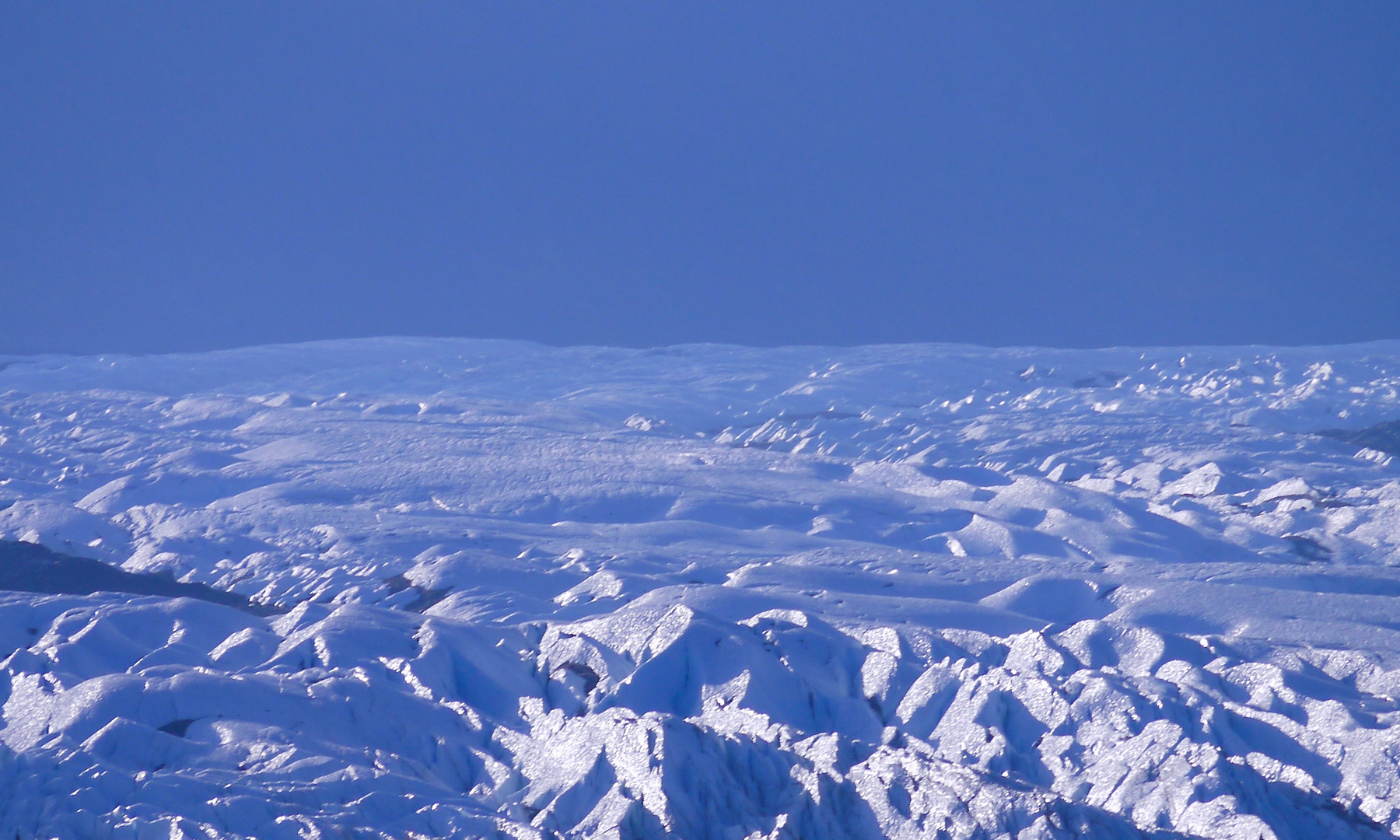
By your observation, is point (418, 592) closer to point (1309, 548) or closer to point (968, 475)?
point (968, 475)

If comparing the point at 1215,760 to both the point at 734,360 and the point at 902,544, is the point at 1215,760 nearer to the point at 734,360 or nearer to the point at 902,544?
the point at 902,544

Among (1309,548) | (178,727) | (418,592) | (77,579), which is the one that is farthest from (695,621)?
(1309,548)

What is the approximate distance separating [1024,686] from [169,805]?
26.4 feet

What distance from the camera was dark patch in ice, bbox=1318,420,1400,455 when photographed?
4044 cm

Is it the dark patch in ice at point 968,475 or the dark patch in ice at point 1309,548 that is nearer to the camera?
the dark patch in ice at point 1309,548

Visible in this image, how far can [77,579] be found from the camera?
2272cm

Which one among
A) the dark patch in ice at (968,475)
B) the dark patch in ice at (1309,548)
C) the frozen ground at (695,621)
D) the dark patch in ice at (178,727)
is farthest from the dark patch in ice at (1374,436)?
the dark patch in ice at (178,727)

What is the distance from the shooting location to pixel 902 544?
2530 cm

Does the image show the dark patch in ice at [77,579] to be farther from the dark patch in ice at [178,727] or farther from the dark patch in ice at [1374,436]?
the dark patch in ice at [1374,436]

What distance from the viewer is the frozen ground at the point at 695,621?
1033 centimetres

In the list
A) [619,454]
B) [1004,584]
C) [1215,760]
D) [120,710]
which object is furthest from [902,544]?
[120,710]

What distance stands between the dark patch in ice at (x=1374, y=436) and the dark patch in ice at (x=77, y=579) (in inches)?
1344

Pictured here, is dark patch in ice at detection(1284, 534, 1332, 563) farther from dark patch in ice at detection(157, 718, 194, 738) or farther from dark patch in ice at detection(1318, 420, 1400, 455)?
dark patch in ice at detection(157, 718, 194, 738)

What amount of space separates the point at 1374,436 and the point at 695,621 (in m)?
35.4
